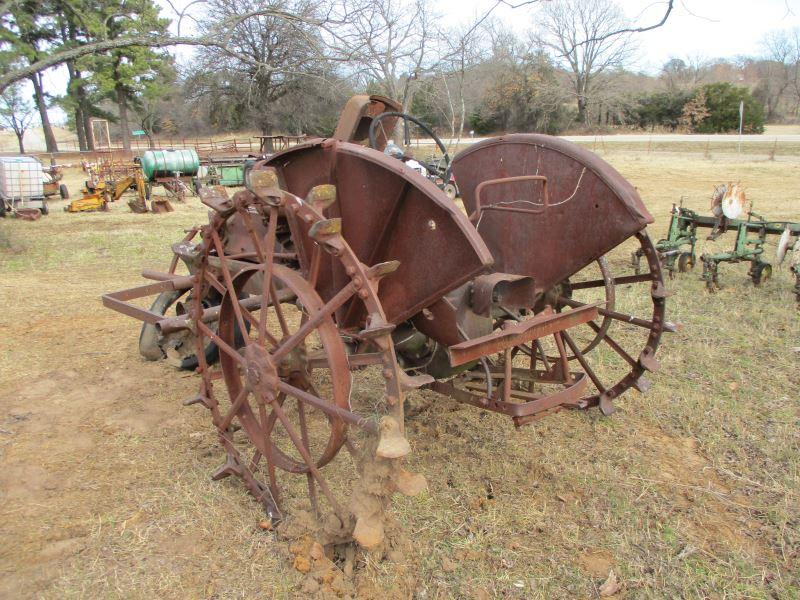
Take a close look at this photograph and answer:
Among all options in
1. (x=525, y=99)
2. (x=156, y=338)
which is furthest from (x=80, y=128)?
(x=156, y=338)

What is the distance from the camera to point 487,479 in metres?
3.27

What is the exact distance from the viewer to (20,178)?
1312cm

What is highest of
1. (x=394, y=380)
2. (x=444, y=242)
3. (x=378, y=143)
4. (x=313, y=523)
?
(x=378, y=143)

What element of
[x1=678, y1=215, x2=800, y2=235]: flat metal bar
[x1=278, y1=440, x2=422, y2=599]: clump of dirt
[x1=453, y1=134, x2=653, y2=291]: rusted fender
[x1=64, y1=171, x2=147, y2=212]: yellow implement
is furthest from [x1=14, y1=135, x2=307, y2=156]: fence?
[x1=278, y1=440, x2=422, y2=599]: clump of dirt

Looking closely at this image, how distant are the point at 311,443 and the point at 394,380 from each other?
64.9 inches

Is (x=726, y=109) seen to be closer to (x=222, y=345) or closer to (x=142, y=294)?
(x=142, y=294)

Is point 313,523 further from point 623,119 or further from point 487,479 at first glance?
→ point 623,119

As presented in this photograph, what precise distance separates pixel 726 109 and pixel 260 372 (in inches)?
1540

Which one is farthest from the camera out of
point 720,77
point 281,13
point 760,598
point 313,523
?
point 720,77

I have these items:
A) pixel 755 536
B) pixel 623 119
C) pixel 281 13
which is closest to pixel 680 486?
pixel 755 536

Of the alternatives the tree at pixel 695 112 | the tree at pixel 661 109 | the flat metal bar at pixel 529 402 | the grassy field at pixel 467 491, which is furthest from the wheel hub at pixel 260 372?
the tree at pixel 661 109

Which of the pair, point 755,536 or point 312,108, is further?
point 312,108

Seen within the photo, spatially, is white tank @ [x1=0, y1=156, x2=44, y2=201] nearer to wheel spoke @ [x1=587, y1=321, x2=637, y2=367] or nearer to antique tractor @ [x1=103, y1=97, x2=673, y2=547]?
antique tractor @ [x1=103, y1=97, x2=673, y2=547]

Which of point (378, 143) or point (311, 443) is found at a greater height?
point (378, 143)
